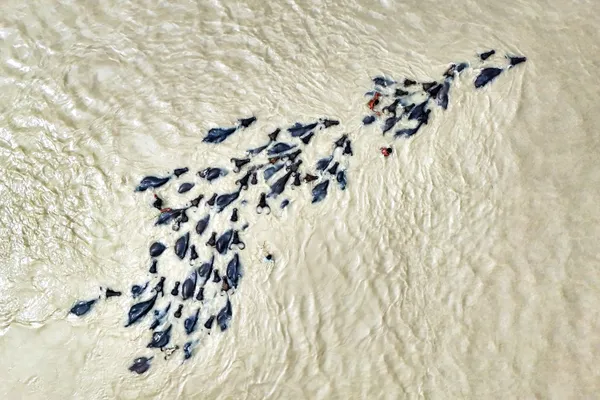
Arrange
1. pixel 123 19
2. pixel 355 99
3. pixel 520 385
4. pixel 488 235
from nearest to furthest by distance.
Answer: pixel 520 385 → pixel 488 235 → pixel 355 99 → pixel 123 19

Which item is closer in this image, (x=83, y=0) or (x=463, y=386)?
(x=463, y=386)

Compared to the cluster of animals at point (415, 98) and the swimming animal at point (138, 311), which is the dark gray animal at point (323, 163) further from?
the swimming animal at point (138, 311)

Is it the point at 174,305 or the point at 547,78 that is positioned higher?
the point at 547,78

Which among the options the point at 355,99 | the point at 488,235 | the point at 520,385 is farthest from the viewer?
the point at 355,99

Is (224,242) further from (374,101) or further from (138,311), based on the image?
(374,101)

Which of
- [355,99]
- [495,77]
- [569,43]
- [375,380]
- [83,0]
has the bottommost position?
[375,380]

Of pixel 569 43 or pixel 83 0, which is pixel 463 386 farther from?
pixel 83 0

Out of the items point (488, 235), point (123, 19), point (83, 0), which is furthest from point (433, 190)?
point (83, 0)
